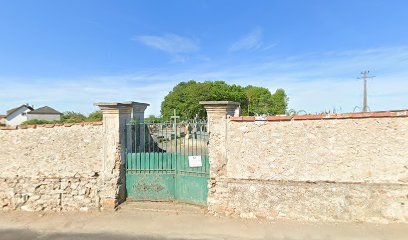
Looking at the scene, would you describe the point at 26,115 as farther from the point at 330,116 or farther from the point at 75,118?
the point at 330,116

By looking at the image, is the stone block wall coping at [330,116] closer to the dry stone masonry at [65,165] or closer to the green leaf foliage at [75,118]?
the dry stone masonry at [65,165]

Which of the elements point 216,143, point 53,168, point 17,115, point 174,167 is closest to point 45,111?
point 17,115

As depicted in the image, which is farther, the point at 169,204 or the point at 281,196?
the point at 169,204

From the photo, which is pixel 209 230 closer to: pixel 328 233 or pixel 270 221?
pixel 270 221

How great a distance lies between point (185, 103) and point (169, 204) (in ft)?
97.4

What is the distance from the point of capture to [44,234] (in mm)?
6070

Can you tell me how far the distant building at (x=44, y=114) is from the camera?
52.4 meters

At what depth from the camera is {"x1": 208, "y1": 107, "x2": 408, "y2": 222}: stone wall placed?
18.3ft

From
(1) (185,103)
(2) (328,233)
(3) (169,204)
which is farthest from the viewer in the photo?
(1) (185,103)

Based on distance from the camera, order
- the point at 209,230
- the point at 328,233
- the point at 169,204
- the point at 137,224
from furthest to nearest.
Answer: the point at 169,204, the point at 137,224, the point at 209,230, the point at 328,233

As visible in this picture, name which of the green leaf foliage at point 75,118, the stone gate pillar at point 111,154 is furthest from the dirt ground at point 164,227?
the green leaf foliage at point 75,118

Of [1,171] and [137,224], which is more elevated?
[1,171]

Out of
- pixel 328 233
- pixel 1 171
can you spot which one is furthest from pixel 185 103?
pixel 328 233

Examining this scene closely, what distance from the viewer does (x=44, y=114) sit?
53.4m
